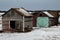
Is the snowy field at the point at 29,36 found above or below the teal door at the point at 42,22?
below

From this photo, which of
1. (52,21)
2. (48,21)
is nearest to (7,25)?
(48,21)

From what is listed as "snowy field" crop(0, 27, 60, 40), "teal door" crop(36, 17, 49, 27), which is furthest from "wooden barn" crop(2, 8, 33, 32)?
"teal door" crop(36, 17, 49, 27)

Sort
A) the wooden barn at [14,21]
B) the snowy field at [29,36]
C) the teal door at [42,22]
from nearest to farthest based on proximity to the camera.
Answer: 1. the snowy field at [29,36]
2. the wooden barn at [14,21]
3. the teal door at [42,22]

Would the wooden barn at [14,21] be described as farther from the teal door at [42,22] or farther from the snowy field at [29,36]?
the teal door at [42,22]

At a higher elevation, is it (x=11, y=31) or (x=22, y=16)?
(x=22, y=16)

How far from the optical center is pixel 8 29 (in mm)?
33219

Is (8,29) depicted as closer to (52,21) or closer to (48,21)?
(48,21)

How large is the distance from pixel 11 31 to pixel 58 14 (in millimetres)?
25489

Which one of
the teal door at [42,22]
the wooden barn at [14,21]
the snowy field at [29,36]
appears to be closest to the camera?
the snowy field at [29,36]

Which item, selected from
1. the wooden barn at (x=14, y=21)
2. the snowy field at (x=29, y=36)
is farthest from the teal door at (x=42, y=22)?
the snowy field at (x=29, y=36)

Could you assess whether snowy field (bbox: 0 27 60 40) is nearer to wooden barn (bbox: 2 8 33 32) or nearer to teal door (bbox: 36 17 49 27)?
wooden barn (bbox: 2 8 33 32)

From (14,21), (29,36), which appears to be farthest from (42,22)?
(29,36)

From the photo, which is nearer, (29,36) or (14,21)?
(29,36)

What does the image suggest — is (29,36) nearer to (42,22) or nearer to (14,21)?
(14,21)
